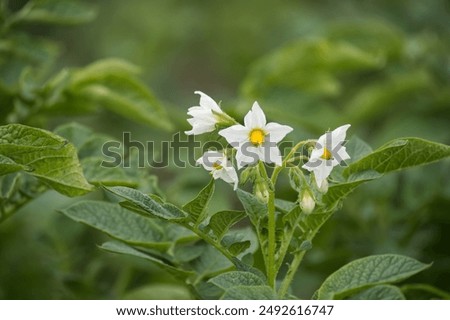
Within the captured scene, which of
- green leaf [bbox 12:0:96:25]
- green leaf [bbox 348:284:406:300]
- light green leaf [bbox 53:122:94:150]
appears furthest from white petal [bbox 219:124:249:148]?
green leaf [bbox 12:0:96:25]

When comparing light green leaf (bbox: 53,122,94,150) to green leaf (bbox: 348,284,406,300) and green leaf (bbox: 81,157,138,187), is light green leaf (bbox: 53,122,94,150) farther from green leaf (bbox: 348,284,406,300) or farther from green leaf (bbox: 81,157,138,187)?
green leaf (bbox: 348,284,406,300)

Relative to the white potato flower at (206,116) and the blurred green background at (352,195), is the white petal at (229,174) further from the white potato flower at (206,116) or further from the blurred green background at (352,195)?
the blurred green background at (352,195)

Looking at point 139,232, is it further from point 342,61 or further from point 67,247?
point 342,61

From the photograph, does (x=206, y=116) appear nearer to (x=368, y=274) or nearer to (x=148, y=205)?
(x=148, y=205)

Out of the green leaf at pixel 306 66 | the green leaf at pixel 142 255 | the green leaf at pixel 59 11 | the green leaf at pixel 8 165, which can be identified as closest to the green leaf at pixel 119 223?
the green leaf at pixel 142 255

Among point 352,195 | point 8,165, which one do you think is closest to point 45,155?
point 8,165

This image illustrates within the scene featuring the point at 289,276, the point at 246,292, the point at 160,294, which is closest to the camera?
the point at 246,292
